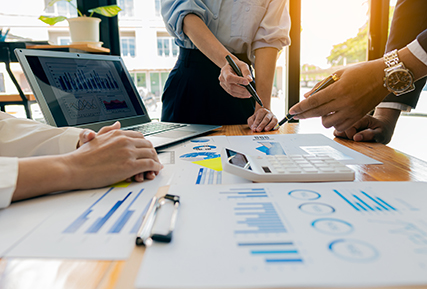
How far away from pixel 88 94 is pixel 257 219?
0.75m

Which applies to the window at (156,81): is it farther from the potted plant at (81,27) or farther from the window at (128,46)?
the potted plant at (81,27)

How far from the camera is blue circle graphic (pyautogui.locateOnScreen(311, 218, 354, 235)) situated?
0.94ft

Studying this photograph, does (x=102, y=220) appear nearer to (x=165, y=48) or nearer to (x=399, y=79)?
(x=399, y=79)

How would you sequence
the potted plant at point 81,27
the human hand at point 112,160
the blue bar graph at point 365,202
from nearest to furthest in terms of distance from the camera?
the blue bar graph at point 365,202
the human hand at point 112,160
the potted plant at point 81,27

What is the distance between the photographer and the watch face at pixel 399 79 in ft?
2.22

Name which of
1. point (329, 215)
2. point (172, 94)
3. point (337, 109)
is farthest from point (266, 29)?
point (329, 215)

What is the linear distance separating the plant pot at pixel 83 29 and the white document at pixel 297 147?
1.18 m

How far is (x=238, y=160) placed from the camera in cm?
50

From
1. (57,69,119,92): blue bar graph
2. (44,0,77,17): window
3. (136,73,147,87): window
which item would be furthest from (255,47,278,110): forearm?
(136,73,147,87): window

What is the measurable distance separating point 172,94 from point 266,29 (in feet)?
1.59

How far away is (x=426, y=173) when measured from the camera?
53cm

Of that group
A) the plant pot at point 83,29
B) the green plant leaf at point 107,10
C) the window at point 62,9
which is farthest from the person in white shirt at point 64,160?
the window at point 62,9

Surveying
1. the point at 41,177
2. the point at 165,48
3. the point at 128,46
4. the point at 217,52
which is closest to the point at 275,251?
the point at 41,177

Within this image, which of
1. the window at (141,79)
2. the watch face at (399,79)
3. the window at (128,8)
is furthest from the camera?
the window at (141,79)
